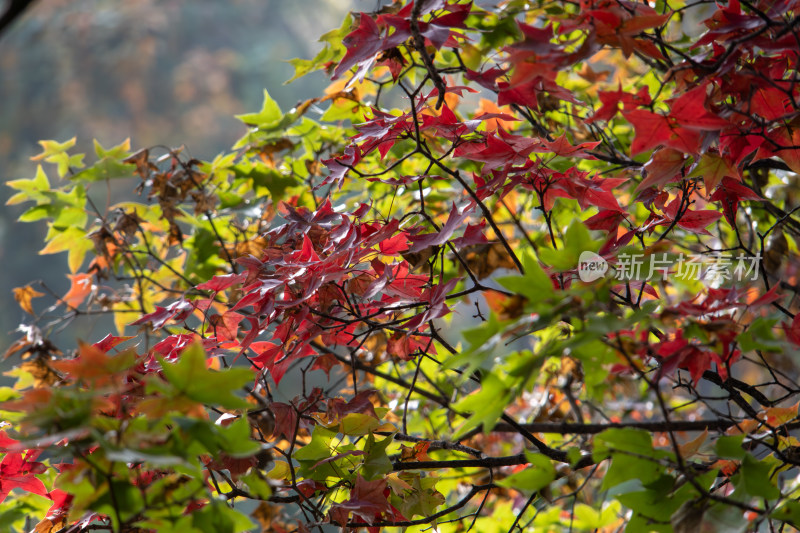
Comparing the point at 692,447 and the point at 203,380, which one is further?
the point at 692,447

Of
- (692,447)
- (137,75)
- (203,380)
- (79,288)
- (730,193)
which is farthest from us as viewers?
(137,75)

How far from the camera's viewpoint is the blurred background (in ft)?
25.5

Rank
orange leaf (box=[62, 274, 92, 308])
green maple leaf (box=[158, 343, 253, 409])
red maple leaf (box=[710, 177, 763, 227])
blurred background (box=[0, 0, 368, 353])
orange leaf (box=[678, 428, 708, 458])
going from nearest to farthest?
green maple leaf (box=[158, 343, 253, 409])
orange leaf (box=[678, 428, 708, 458])
red maple leaf (box=[710, 177, 763, 227])
orange leaf (box=[62, 274, 92, 308])
blurred background (box=[0, 0, 368, 353])

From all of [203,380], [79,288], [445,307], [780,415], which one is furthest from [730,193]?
[79,288]

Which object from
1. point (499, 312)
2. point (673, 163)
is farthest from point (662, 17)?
point (499, 312)

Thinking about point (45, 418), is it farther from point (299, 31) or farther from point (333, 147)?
point (299, 31)

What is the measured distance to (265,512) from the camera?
130 cm

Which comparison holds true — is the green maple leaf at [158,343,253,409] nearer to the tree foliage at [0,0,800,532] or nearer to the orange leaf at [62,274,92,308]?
the tree foliage at [0,0,800,532]

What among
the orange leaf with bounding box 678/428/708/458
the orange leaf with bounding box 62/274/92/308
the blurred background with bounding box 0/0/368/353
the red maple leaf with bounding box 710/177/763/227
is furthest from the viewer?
the blurred background with bounding box 0/0/368/353

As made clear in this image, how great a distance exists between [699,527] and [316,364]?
2.13ft

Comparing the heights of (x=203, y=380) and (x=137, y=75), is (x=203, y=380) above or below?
below

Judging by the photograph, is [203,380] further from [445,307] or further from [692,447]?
[692,447]

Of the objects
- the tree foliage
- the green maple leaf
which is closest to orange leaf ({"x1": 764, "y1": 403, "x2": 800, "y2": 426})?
the tree foliage

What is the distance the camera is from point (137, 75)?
8.80m
